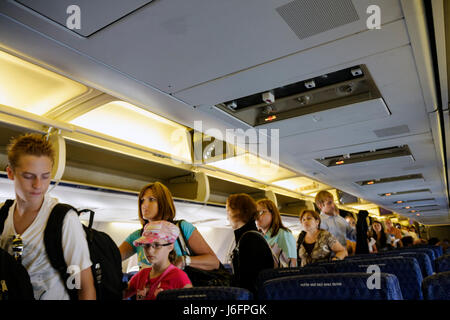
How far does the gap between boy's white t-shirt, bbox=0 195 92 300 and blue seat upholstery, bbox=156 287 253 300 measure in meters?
0.52

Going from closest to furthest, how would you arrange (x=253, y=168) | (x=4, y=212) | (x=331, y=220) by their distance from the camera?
(x=4, y=212) < (x=331, y=220) < (x=253, y=168)

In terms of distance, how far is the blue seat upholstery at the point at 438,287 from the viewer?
1.25 meters

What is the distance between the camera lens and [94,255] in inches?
70.9

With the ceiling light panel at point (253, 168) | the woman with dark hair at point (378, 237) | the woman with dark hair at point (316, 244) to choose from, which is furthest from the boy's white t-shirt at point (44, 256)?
the woman with dark hair at point (378, 237)

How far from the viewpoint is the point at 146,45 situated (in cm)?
192

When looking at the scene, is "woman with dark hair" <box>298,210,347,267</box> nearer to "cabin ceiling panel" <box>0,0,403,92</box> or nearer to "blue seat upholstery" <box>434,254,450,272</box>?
"blue seat upholstery" <box>434,254,450,272</box>

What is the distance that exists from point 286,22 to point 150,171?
3331 mm

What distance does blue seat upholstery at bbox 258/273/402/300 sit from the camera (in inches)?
52.0

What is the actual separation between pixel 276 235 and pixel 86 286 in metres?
2.85

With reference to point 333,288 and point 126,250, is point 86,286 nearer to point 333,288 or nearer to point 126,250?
point 126,250

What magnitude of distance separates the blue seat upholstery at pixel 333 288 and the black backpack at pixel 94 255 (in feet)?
2.89

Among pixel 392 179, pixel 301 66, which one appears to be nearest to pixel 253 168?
pixel 392 179
